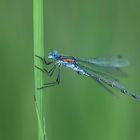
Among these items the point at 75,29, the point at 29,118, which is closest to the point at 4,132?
the point at 29,118

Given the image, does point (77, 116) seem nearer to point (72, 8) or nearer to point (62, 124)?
point (62, 124)

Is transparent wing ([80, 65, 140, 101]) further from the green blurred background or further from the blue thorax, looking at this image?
the blue thorax

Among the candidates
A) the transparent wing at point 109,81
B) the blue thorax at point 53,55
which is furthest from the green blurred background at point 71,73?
the blue thorax at point 53,55

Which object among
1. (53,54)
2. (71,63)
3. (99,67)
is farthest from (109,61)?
(53,54)

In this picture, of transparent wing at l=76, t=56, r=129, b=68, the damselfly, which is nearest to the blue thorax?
the damselfly

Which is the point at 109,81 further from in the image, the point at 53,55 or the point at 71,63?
the point at 53,55

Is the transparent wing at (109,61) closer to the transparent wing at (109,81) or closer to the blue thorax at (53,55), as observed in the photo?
the transparent wing at (109,81)
